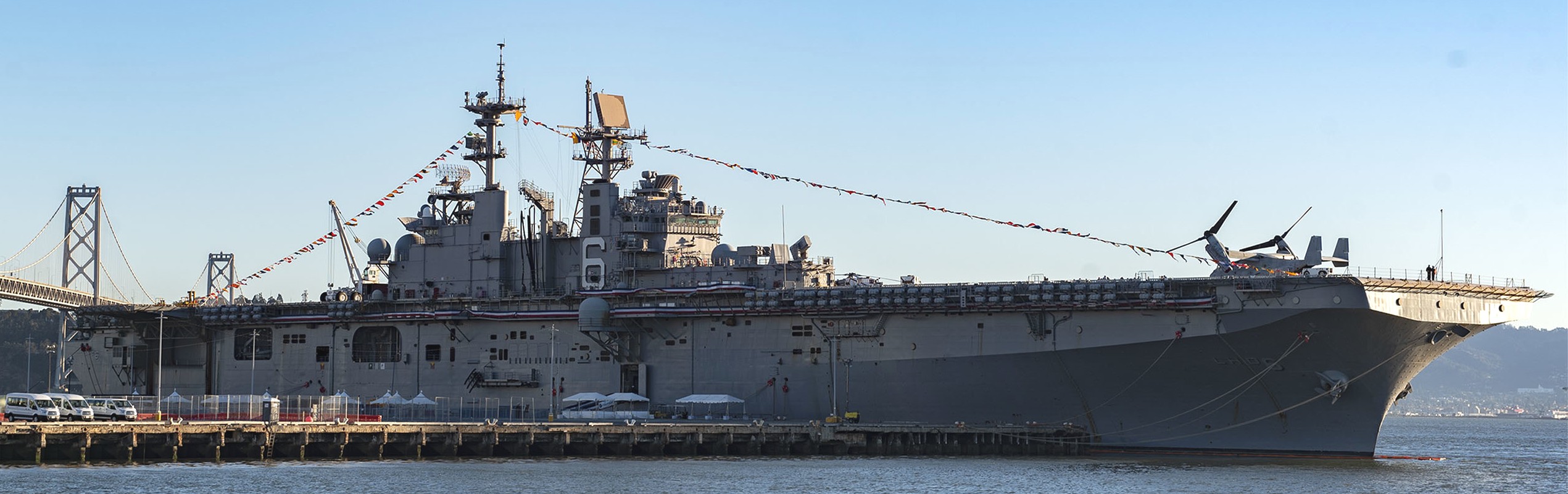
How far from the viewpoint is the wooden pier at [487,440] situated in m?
39.1

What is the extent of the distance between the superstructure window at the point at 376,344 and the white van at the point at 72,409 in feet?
48.3

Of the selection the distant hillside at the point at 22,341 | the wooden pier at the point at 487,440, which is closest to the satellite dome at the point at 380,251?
the wooden pier at the point at 487,440

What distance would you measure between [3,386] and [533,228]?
101341 mm

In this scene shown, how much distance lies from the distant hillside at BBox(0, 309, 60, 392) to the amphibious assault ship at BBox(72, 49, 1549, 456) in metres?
86.2

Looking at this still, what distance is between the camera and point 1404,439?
261 ft

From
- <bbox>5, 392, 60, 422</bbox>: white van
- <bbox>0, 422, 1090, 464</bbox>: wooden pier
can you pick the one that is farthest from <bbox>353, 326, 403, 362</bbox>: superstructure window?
<bbox>5, 392, 60, 422</bbox>: white van

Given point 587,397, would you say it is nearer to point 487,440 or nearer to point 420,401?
point 420,401

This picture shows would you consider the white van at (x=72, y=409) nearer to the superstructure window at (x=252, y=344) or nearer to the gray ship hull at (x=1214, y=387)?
the superstructure window at (x=252, y=344)

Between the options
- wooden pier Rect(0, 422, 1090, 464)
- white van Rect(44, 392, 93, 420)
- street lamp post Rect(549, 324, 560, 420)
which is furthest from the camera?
street lamp post Rect(549, 324, 560, 420)

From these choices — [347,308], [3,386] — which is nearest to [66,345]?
[347,308]

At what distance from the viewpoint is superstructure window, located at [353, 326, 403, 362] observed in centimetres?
5744

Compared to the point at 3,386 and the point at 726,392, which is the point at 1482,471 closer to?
the point at 726,392

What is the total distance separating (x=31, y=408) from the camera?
41.8 metres

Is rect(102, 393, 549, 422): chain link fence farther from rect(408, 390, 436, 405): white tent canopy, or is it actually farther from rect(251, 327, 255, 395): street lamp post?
rect(251, 327, 255, 395): street lamp post
